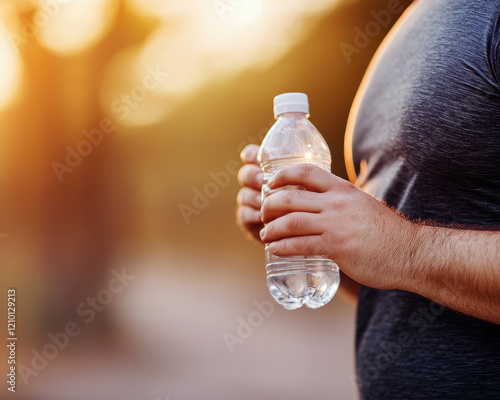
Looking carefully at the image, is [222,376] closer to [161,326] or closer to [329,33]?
[161,326]

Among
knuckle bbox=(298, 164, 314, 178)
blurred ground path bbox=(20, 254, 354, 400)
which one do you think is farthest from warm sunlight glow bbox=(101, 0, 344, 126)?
knuckle bbox=(298, 164, 314, 178)

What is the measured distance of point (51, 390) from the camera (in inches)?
255

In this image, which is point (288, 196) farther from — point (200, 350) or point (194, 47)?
point (200, 350)

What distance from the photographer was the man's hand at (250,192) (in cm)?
185

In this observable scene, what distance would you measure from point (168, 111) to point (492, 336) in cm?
746

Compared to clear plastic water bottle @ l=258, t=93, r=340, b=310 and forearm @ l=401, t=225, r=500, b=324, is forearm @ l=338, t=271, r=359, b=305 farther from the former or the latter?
forearm @ l=401, t=225, r=500, b=324

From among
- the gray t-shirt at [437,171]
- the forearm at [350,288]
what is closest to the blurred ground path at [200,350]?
the forearm at [350,288]

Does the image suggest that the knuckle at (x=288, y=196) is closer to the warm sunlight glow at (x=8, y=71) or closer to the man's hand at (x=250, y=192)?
the man's hand at (x=250, y=192)

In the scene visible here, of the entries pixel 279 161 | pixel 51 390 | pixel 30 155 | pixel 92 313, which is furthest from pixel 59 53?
pixel 279 161

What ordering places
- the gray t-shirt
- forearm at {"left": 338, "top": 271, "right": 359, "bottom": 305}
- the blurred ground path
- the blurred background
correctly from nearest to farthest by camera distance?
1. the gray t-shirt
2. forearm at {"left": 338, "top": 271, "right": 359, "bottom": 305}
3. the blurred ground path
4. the blurred background

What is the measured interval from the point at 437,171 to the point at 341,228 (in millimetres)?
495

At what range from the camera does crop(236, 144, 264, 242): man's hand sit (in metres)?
1.85

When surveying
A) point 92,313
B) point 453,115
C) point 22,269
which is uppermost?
point 453,115

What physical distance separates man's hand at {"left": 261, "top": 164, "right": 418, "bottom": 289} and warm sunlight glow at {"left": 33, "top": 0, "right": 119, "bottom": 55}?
6194 mm
